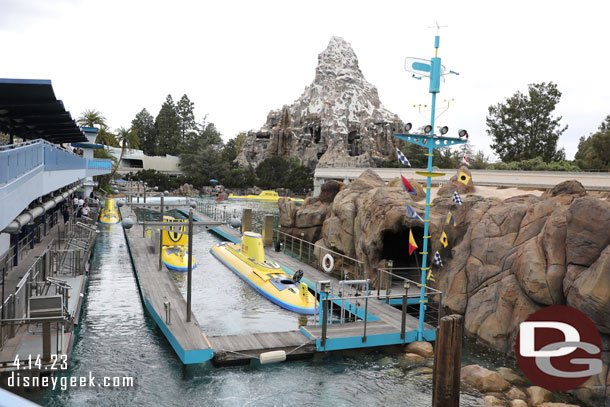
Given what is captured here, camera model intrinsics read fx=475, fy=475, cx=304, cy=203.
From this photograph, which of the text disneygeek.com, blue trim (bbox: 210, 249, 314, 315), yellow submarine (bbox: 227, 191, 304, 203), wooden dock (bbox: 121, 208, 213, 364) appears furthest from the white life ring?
yellow submarine (bbox: 227, 191, 304, 203)

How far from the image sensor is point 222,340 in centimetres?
1478

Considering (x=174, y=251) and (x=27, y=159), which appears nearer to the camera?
(x=27, y=159)

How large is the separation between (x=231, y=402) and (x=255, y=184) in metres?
78.0

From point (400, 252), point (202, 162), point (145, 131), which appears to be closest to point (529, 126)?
point (400, 252)

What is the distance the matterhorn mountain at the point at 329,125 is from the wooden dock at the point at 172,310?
67.5m

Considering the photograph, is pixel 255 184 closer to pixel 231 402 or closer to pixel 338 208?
pixel 338 208

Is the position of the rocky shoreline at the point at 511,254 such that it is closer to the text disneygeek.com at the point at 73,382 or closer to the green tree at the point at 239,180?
the text disneygeek.com at the point at 73,382

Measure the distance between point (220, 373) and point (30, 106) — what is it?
13931 mm

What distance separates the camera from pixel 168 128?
112312 mm

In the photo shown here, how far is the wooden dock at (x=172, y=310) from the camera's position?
44.6 feet

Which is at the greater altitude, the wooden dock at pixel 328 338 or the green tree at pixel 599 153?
the green tree at pixel 599 153

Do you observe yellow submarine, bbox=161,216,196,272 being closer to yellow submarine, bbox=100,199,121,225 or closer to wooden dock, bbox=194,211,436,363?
wooden dock, bbox=194,211,436,363

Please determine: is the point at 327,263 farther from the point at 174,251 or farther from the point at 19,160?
the point at 19,160

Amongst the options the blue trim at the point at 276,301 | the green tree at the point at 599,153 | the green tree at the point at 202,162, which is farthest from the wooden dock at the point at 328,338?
the green tree at the point at 202,162
